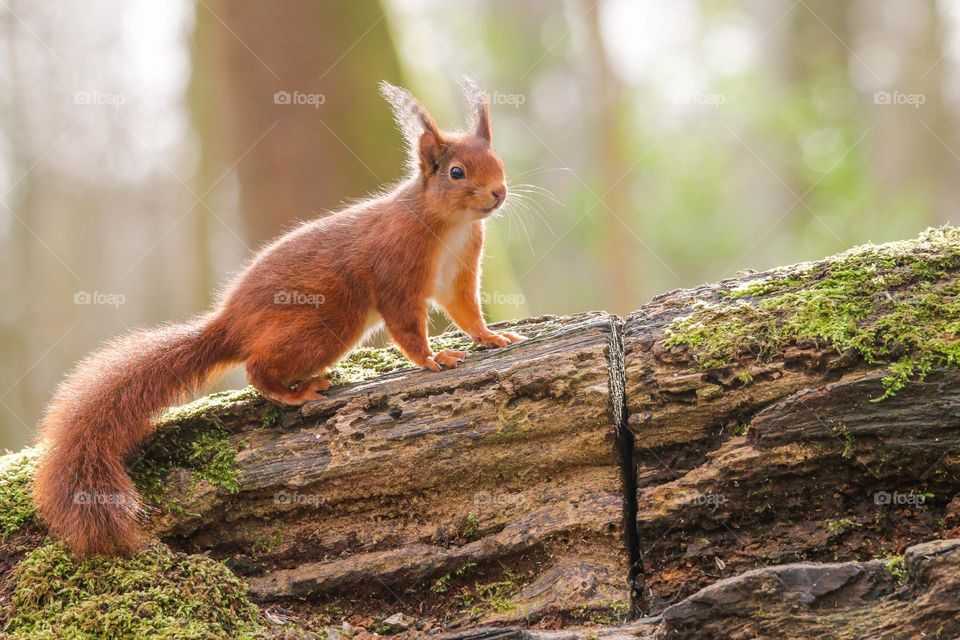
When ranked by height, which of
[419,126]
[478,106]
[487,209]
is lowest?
[487,209]

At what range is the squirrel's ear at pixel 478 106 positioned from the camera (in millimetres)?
5195

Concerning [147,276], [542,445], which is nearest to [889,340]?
[542,445]

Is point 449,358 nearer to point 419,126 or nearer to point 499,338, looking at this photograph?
point 499,338

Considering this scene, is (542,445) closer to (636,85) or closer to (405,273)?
(405,273)

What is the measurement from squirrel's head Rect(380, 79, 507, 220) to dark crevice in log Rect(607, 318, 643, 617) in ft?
3.77

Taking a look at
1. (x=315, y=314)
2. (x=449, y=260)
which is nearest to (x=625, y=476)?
(x=449, y=260)

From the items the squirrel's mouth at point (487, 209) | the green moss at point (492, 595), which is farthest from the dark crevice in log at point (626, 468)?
the squirrel's mouth at point (487, 209)

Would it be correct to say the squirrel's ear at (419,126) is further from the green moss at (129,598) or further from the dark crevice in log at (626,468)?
the green moss at (129,598)

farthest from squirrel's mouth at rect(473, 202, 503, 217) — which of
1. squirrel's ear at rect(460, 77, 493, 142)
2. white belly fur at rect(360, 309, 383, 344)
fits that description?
white belly fur at rect(360, 309, 383, 344)

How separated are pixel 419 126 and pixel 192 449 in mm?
2222

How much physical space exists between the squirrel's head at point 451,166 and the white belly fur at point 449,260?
0.14 meters

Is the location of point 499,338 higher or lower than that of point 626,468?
higher

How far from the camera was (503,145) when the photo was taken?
2005 centimetres

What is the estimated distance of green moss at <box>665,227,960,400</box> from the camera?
11.9 feet
